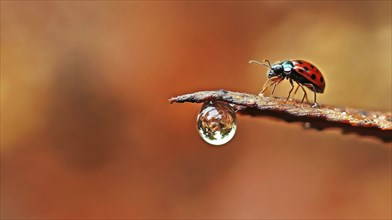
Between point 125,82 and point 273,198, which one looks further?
point 125,82

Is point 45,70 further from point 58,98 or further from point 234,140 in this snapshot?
point 234,140

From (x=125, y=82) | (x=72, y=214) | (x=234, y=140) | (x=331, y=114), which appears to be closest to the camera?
(x=331, y=114)

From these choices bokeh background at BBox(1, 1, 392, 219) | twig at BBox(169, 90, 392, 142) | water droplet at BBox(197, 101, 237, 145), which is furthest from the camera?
bokeh background at BBox(1, 1, 392, 219)

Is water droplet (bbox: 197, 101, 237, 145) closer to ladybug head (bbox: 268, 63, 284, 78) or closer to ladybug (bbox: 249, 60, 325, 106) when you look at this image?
ladybug (bbox: 249, 60, 325, 106)

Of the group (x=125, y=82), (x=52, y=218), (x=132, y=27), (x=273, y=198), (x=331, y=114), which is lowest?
(x=52, y=218)

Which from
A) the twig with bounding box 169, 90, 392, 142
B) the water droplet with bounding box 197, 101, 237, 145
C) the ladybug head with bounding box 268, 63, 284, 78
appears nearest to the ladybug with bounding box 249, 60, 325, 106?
the ladybug head with bounding box 268, 63, 284, 78

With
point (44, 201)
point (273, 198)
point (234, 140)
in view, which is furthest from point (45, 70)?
point (273, 198)

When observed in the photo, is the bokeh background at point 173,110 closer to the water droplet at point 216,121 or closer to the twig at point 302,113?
the water droplet at point 216,121
